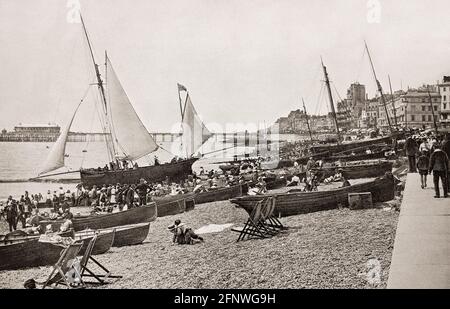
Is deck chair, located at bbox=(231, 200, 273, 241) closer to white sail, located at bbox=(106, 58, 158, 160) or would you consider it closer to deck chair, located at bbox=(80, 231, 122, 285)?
deck chair, located at bbox=(80, 231, 122, 285)

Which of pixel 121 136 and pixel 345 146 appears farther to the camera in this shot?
pixel 345 146

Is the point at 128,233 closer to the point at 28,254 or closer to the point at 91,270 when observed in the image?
the point at 91,270

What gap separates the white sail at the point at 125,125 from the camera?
30.8ft

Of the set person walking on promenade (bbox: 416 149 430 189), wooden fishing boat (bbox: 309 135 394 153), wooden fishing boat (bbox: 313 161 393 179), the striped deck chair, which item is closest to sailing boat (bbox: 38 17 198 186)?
the striped deck chair

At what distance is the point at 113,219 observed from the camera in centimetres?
845

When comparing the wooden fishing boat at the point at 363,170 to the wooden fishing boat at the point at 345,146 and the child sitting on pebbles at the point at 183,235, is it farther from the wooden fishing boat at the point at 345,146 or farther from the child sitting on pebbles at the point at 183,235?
the child sitting on pebbles at the point at 183,235

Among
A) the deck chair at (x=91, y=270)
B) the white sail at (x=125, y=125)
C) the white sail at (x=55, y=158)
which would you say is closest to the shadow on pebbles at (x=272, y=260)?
the deck chair at (x=91, y=270)

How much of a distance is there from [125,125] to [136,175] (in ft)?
5.06

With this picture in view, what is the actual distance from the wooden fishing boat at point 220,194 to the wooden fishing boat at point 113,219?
143 cm

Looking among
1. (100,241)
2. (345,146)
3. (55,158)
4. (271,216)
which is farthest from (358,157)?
(100,241)

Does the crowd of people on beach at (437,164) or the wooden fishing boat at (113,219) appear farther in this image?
the wooden fishing boat at (113,219)

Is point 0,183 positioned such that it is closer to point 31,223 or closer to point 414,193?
point 31,223

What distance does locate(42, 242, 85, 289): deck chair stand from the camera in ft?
20.4

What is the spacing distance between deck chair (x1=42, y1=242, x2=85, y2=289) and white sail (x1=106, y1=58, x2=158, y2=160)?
3.35 meters
